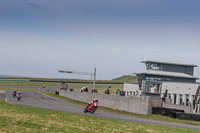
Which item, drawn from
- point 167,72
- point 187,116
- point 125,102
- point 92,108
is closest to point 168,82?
point 125,102

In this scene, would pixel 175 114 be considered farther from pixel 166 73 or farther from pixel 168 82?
pixel 166 73

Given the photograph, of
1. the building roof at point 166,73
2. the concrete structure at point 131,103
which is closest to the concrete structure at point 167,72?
the building roof at point 166,73

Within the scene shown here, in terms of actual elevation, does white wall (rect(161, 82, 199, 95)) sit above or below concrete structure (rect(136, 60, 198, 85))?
below

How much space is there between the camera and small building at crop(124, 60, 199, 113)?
46625mm

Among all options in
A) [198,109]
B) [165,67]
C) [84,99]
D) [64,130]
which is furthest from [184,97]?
[64,130]

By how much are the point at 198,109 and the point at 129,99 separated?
1025cm

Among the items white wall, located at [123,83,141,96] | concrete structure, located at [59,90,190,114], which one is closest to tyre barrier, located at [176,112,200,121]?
concrete structure, located at [59,90,190,114]

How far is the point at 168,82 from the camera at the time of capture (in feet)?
169

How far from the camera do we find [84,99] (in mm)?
61812

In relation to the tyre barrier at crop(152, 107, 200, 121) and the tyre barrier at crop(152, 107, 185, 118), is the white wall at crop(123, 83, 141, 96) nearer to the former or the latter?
the tyre barrier at crop(152, 107, 185, 118)

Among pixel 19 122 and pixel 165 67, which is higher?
pixel 165 67

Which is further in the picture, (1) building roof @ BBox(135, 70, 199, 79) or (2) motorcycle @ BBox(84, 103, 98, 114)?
(1) building roof @ BBox(135, 70, 199, 79)

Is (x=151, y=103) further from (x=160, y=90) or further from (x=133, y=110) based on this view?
(x=160, y=90)

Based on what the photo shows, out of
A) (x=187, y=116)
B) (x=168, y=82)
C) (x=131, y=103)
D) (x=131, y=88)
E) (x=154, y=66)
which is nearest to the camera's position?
(x=187, y=116)
